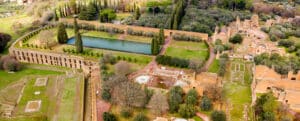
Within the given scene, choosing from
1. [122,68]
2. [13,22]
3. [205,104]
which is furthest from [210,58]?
[13,22]

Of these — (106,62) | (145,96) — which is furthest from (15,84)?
(145,96)

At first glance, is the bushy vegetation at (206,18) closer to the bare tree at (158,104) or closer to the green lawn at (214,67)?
the green lawn at (214,67)

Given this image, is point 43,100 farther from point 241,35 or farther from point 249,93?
point 241,35

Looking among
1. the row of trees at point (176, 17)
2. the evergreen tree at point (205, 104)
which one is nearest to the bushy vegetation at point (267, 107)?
the evergreen tree at point (205, 104)

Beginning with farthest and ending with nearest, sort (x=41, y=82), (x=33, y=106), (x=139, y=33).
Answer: (x=139, y=33)
(x=41, y=82)
(x=33, y=106)

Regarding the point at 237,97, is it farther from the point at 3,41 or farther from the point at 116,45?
the point at 3,41
